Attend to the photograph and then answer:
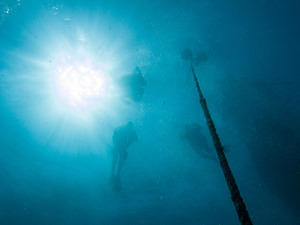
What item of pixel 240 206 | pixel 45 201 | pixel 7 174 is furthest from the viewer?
pixel 45 201

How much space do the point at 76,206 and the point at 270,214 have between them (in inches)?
1827

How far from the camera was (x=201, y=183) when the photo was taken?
125 ft

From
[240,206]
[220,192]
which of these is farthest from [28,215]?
[240,206]

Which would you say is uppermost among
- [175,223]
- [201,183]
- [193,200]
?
[201,183]

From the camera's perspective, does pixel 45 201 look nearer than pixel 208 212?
Yes

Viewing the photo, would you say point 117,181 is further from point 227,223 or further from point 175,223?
point 227,223

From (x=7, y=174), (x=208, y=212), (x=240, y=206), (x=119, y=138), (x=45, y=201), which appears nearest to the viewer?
(x=240, y=206)

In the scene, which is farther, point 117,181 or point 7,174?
point 7,174

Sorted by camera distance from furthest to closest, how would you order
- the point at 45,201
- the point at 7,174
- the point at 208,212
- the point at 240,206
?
the point at 208,212, the point at 45,201, the point at 7,174, the point at 240,206

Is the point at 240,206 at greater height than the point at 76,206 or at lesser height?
lesser

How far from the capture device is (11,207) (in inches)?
1323

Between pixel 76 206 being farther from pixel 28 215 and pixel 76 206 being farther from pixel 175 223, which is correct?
pixel 175 223

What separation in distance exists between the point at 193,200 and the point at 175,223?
663 cm

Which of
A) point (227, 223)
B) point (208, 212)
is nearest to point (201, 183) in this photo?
point (208, 212)
